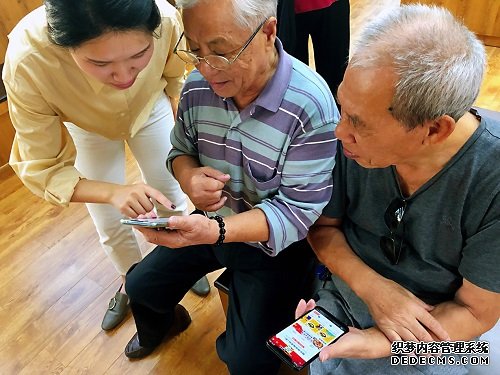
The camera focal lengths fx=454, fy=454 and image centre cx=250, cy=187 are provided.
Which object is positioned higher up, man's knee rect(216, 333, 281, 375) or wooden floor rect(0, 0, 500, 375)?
man's knee rect(216, 333, 281, 375)

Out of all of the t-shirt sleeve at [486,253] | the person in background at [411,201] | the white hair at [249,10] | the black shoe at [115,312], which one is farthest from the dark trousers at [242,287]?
the white hair at [249,10]

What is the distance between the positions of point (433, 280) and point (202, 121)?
719 millimetres

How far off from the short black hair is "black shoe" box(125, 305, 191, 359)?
3.73 feet

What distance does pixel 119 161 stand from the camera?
63.8 inches

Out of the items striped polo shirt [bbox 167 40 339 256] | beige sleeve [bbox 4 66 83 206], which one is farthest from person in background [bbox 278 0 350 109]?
beige sleeve [bbox 4 66 83 206]

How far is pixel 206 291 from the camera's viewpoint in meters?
1.91

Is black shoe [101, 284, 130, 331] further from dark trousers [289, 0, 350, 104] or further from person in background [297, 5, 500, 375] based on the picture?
dark trousers [289, 0, 350, 104]

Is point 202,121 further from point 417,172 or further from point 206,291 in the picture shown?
point 206,291

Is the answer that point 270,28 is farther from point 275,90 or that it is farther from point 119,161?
point 119,161

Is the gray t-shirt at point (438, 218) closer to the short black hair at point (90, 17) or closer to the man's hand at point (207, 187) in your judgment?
the man's hand at point (207, 187)

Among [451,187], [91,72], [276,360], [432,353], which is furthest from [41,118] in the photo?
[432,353]

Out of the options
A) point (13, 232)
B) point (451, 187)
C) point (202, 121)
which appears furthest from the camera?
point (13, 232)

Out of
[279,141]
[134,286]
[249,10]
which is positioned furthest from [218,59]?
[134,286]

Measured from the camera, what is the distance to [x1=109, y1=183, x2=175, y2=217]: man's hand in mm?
1242
